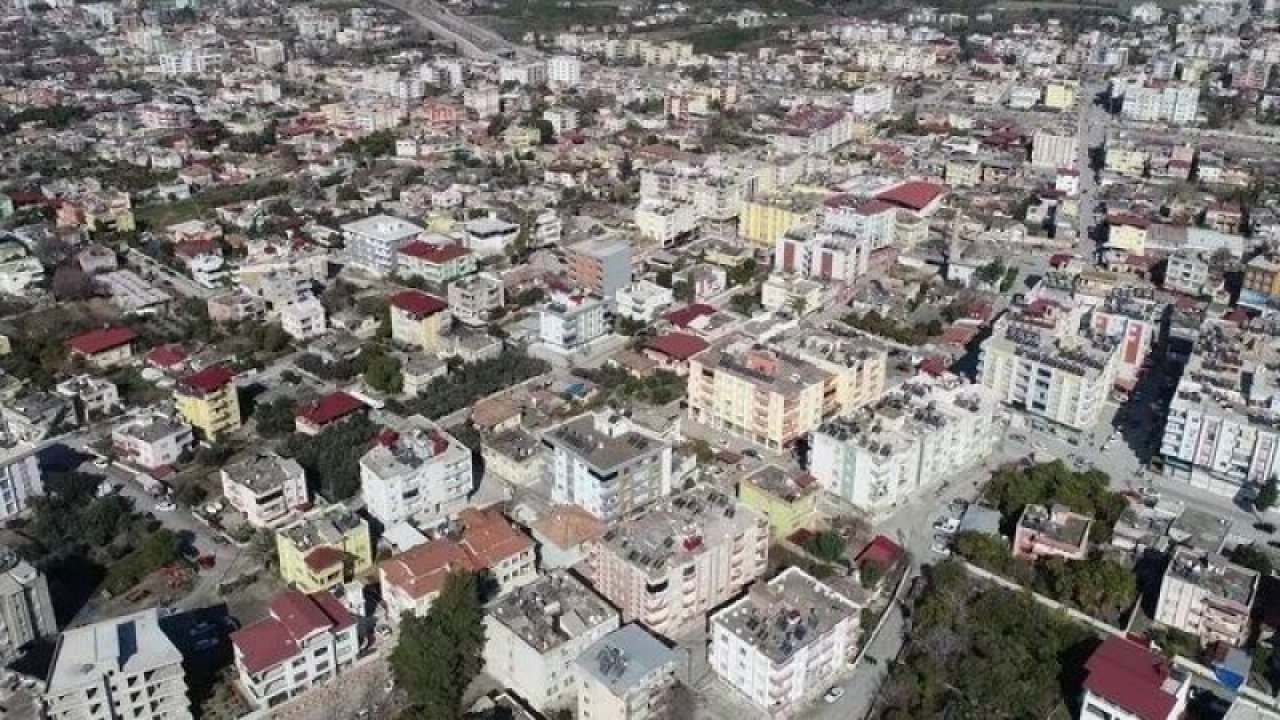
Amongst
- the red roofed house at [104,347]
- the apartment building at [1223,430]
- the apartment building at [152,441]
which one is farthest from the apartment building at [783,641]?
the red roofed house at [104,347]

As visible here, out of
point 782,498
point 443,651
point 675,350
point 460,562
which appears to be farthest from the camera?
point 675,350

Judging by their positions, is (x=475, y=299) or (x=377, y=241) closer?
(x=475, y=299)

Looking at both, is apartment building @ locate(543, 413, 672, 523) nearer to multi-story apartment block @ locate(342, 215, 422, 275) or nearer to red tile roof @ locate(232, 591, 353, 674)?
red tile roof @ locate(232, 591, 353, 674)

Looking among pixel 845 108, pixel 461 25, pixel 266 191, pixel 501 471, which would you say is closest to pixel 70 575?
pixel 501 471

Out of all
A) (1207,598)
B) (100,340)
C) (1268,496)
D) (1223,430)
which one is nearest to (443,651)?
(1207,598)

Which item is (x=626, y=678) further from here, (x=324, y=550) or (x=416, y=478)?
(x=416, y=478)

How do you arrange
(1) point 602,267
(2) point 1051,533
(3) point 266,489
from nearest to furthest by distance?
1. (2) point 1051,533
2. (3) point 266,489
3. (1) point 602,267

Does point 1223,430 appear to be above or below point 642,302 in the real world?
above
